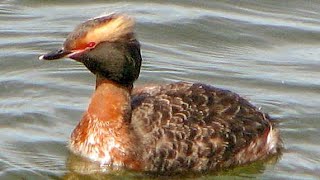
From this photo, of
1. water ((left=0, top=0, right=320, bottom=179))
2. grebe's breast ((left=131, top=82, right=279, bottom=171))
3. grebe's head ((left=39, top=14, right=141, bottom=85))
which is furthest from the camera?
water ((left=0, top=0, right=320, bottom=179))

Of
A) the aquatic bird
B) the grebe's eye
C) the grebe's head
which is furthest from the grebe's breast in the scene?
the grebe's eye

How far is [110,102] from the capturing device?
13.3 metres

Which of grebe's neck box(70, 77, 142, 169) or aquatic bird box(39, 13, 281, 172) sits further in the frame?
grebe's neck box(70, 77, 142, 169)

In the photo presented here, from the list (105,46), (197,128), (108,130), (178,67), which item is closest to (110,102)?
(108,130)

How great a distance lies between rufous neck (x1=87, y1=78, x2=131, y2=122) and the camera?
1322cm

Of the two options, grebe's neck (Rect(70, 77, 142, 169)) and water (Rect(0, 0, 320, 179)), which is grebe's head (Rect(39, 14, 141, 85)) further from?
water (Rect(0, 0, 320, 179))

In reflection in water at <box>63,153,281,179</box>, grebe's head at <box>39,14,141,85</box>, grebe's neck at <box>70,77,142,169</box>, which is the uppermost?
grebe's head at <box>39,14,141,85</box>

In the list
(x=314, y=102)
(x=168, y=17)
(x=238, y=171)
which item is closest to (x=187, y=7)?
(x=168, y=17)

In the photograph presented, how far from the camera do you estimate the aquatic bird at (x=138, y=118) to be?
12898mm

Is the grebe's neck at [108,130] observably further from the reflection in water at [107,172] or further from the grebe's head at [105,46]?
the grebe's head at [105,46]

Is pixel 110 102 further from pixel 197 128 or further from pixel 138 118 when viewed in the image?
pixel 197 128

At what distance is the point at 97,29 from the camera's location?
12852 millimetres

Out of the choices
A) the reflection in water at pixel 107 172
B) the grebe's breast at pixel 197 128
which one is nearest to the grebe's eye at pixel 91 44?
the grebe's breast at pixel 197 128

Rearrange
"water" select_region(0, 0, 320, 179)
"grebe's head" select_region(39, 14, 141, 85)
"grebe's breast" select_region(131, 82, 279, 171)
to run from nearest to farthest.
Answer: "grebe's head" select_region(39, 14, 141, 85), "grebe's breast" select_region(131, 82, 279, 171), "water" select_region(0, 0, 320, 179)
